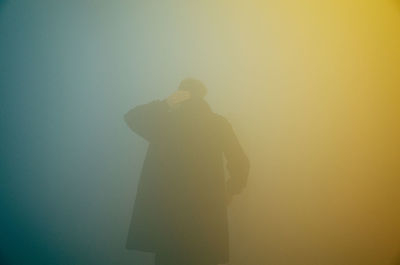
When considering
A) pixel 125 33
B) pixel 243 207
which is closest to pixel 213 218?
pixel 243 207

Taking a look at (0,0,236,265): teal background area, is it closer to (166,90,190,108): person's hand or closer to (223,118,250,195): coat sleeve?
(166,90,190,108): person's hand

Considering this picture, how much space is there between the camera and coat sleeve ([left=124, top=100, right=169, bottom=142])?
2.64 feet

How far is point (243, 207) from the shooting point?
0.79 meters

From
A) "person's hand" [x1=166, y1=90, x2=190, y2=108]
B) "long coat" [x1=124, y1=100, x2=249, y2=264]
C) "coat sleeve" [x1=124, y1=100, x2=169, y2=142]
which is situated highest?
"person's hand" [x1=166, y1=90, x2=190, y2=108]

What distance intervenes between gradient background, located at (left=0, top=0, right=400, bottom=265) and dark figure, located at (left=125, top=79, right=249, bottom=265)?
0.04 m

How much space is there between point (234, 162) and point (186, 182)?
0.19 metres

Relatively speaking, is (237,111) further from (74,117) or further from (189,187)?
(74,117)

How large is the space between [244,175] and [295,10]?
24.7 inches

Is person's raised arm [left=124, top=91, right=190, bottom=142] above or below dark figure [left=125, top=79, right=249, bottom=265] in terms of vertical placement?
above

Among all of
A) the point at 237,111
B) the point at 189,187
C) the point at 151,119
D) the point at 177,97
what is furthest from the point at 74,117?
the point at 237,111

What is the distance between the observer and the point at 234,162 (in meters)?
0.79

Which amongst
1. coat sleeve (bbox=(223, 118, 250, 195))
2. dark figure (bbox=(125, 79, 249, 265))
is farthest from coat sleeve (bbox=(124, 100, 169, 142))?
coat sleeve (bbox=(223, 118, 250, 195))

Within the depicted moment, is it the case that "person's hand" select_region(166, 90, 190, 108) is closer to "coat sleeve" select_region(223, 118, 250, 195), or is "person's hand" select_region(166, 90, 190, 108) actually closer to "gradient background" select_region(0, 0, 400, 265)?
"gradient background" select_region(0, 0, 400, 265)

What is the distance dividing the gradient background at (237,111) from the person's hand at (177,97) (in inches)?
1.2
